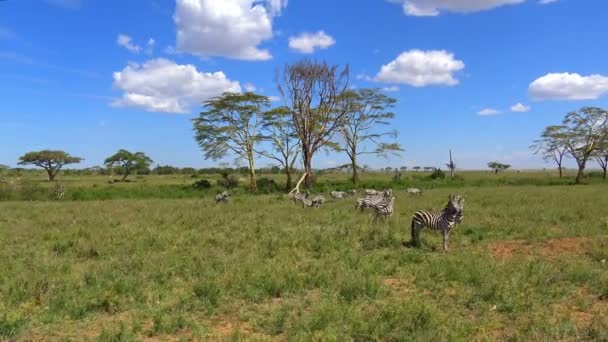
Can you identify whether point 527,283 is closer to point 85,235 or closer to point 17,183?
point 85,235

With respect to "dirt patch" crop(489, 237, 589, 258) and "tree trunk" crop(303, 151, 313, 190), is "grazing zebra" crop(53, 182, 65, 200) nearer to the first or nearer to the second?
"tree trunk" crop(303, 151, 313, 190)

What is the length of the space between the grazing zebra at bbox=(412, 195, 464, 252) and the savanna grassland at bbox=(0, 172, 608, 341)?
39 centimetres

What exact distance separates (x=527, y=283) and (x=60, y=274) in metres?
8.24

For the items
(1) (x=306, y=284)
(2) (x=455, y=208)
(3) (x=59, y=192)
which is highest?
(3) (x=59, y=192)

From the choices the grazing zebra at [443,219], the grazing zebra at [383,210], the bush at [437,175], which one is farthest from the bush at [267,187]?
the grazing zebra at [443,219]

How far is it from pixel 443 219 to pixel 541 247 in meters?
2.42

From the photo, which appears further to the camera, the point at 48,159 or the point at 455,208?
the point at 48,159

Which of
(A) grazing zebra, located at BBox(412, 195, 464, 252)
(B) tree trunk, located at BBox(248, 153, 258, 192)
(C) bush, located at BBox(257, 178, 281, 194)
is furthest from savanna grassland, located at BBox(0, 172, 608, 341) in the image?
(B) tree trunk, located at BBox(248, 153, 258, 192)

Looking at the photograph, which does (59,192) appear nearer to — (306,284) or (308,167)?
(308,167)

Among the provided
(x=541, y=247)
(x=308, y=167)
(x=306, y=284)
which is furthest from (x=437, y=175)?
(x=306, y=284)

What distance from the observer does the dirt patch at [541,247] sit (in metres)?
10.6

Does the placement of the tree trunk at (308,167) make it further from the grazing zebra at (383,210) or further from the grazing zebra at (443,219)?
the grazing zebra at (443,219)

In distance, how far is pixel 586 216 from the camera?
54.9 feet

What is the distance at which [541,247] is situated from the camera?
36.8ft
